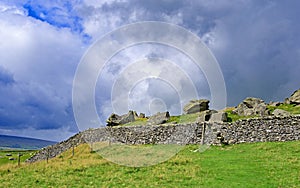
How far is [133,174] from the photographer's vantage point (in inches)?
799

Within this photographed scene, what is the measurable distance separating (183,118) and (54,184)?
99.1 ft

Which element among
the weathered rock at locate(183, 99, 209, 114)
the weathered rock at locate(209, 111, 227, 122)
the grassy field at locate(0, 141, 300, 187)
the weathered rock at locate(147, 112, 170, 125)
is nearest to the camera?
the grassy field at locate(0, 141, 300, 187)

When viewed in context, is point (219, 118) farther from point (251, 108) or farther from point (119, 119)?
point (119, 119)

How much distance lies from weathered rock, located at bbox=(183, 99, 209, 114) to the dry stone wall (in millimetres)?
12402

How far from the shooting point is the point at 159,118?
1793 inches

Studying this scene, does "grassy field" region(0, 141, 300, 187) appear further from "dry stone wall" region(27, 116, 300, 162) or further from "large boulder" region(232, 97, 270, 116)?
"large boulder" region(232, 97, 270, 116)

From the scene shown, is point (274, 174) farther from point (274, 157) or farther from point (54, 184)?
point (54, 184)

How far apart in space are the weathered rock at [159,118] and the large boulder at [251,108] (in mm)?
10018

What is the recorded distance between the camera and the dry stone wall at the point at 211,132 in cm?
3041

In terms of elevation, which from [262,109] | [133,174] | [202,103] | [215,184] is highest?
[202,103]

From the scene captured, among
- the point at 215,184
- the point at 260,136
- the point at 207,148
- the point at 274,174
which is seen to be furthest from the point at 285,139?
the point at 215,184

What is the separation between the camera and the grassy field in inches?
680

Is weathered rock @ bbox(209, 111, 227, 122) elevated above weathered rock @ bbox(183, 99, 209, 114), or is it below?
below

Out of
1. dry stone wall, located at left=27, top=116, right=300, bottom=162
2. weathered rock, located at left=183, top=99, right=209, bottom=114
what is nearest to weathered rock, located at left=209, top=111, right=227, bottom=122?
dry stone wall, located at left=27, top=116, right=300, bottom=162
